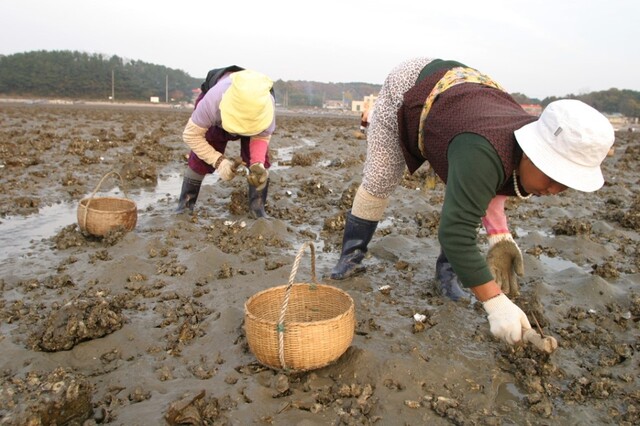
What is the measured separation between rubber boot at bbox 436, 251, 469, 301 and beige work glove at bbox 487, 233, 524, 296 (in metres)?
0.60

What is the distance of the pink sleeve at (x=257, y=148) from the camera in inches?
204

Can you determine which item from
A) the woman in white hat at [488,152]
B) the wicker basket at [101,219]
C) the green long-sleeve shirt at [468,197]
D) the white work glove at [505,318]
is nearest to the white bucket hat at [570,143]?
the woman in white hat at [488,152]

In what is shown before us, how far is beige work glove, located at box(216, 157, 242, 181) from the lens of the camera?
4.74 meters

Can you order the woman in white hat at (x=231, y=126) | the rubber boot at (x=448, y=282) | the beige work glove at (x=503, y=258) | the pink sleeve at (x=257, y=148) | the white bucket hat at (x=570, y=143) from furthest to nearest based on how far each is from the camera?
the pink sleeve at (x=257, y=148) → the woman in white hat at (x=231, y=126) → the rubber boot at (x=448, y=282) → the beige work glove at (x=503, y=258) → the white bucket hat at (x=570, y=143)

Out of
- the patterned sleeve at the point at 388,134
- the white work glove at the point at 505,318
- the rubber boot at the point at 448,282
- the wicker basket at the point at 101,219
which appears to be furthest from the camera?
the wicker basket at the point at 101,219

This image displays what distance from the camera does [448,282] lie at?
377 centimetres

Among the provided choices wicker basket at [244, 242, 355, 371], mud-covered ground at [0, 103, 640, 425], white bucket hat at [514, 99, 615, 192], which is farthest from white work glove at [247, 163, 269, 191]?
white bucket hat at [514, 99, 615, 192]

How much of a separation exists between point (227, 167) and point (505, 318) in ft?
9.82

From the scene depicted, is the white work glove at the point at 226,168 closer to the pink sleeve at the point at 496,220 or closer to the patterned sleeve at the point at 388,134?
the patterned sleeve at the point at 388,134

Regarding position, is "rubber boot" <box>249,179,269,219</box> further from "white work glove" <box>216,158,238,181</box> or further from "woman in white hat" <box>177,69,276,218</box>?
"white work glove" <box>216,158,238,181</box>

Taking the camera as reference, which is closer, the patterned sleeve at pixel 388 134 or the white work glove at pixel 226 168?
the patterned sleeve at pixel 388 134

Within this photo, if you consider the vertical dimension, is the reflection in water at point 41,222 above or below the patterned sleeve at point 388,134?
below

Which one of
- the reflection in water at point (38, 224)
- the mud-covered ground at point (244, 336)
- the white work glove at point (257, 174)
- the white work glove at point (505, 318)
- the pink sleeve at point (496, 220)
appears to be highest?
the pink sleeve at point (496, 220)

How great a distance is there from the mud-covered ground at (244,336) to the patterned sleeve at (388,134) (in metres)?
0.85
